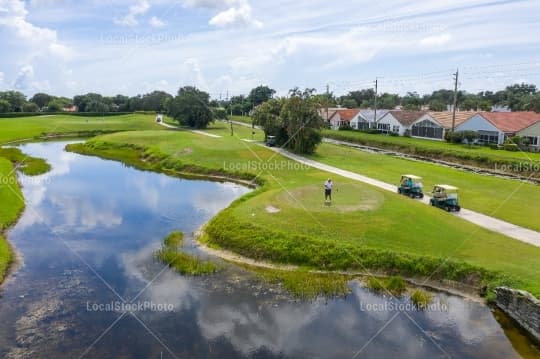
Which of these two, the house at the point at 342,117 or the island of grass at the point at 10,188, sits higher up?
the house at the point at 342,117

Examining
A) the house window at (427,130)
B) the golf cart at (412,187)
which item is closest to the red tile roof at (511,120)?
the house window at (427,130)

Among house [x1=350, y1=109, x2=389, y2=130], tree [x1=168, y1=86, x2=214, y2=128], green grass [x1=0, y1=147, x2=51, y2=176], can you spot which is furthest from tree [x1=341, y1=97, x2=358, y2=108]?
green grass [x1=0, y1=147, x2=51, y2=176]

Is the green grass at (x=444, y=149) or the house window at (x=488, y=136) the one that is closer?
the green grass at (x=444, y=149)

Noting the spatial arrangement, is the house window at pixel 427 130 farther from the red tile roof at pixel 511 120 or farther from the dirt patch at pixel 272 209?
the dirt patch at pixel 272 209

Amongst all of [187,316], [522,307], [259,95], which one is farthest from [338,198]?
[259,95]

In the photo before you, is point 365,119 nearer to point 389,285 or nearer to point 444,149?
point 444,149

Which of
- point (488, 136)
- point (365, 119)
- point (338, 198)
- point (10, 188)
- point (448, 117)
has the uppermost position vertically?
point (448, 117)

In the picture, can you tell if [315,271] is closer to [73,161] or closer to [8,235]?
[8,235]

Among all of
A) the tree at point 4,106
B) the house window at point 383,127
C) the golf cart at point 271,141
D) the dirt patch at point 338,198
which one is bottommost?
the dirt patch at point 338,198
